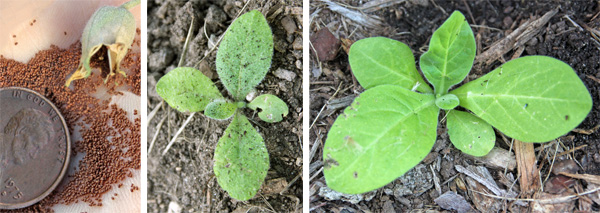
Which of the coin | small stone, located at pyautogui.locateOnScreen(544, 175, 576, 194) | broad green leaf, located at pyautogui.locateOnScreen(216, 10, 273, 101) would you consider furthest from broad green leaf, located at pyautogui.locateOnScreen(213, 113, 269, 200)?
small stone, located at pyautogui.locateOnScreen(544, 175, 576, 194)

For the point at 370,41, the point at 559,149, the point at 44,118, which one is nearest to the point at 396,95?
the point at 370,41

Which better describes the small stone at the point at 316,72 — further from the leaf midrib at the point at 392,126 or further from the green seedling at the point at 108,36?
the green seedling at the point at 108,36

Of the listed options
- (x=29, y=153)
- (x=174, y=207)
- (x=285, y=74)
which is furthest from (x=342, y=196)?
(x=29, y=153)

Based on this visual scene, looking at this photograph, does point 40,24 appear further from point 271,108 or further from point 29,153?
point 271,108

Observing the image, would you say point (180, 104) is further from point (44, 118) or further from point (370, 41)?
point (370, 41)

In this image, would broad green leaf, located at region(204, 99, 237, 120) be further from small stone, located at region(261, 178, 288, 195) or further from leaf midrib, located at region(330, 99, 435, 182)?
leaf midrib, located at region(330, 99, 435, 182)

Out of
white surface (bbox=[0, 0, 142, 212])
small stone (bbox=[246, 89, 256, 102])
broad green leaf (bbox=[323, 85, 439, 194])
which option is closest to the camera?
broad green leaf (bbox=[323, 85, 439, 194])
